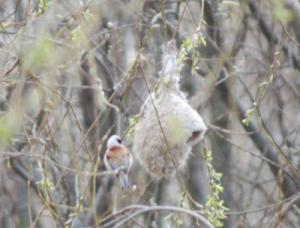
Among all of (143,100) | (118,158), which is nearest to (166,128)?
(118,158)

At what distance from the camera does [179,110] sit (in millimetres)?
3795

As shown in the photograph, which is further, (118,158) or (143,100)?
(143,100)

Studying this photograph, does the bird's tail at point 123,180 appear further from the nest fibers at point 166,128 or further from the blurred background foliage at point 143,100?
the blurred background foliage at point 143,100

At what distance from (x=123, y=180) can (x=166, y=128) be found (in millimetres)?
284

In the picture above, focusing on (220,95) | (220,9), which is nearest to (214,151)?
(220,95)

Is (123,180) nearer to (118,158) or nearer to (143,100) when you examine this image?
(118,158)

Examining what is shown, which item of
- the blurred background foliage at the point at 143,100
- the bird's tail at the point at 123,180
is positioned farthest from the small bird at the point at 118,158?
the blurred background foliage at the point at 143,100

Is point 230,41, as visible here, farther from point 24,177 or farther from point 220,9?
point 24,177

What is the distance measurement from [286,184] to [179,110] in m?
1.84

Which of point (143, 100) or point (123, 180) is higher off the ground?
point (123, 180)

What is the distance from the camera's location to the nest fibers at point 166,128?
148 inches

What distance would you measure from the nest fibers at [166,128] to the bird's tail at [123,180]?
0.11 metres

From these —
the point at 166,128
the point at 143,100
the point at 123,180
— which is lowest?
the point at 143,100

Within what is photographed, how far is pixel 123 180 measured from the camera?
373 cm
